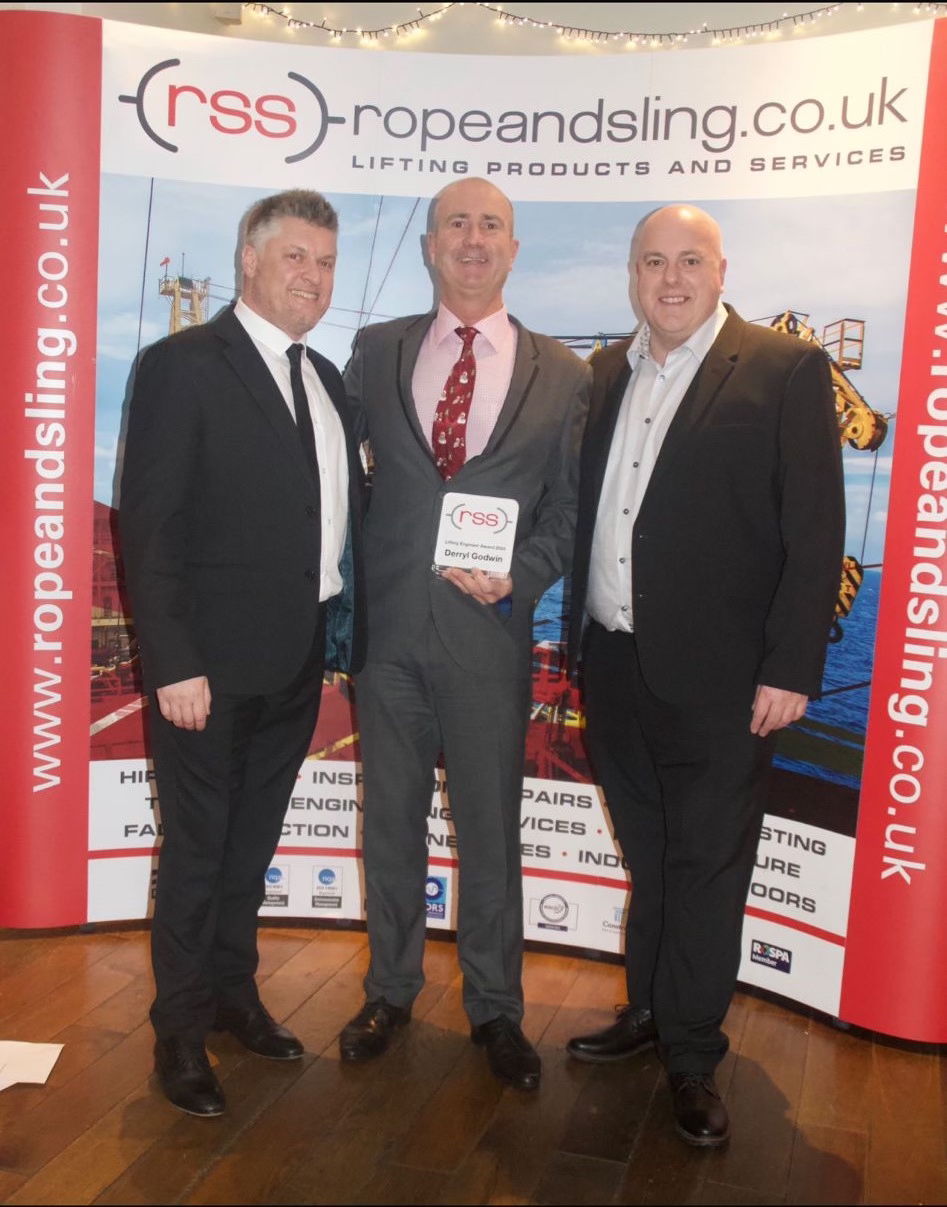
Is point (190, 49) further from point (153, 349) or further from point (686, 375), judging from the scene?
point (686, 375)

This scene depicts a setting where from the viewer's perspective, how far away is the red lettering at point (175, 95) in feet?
10.1

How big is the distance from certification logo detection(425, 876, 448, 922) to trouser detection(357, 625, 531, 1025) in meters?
0.67

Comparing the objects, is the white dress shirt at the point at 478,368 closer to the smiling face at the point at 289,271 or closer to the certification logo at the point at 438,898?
the smiling face at the point at 289,271

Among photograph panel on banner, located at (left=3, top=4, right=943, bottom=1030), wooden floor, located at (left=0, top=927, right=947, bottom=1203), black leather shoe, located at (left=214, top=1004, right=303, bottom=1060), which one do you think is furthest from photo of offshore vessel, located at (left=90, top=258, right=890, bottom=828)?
black leather shoe, located at (left=214, top=1004, right=303, bottom=1060)

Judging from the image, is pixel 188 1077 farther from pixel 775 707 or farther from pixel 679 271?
pixel 679 271

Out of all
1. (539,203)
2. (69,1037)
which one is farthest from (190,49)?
(69,1037)

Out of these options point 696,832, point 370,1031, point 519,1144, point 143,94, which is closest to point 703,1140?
point 519,1144

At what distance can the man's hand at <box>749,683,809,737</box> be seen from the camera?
7.71ft

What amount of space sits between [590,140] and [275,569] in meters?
1.59

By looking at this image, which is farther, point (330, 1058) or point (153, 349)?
point (330, 1058)

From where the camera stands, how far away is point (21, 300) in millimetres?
3041

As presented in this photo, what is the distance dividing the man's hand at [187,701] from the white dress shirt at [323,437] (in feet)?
1.17

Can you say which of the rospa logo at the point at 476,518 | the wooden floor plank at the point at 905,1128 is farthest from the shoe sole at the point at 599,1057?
the rospa logo at the point at 476,518

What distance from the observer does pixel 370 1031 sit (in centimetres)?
269
